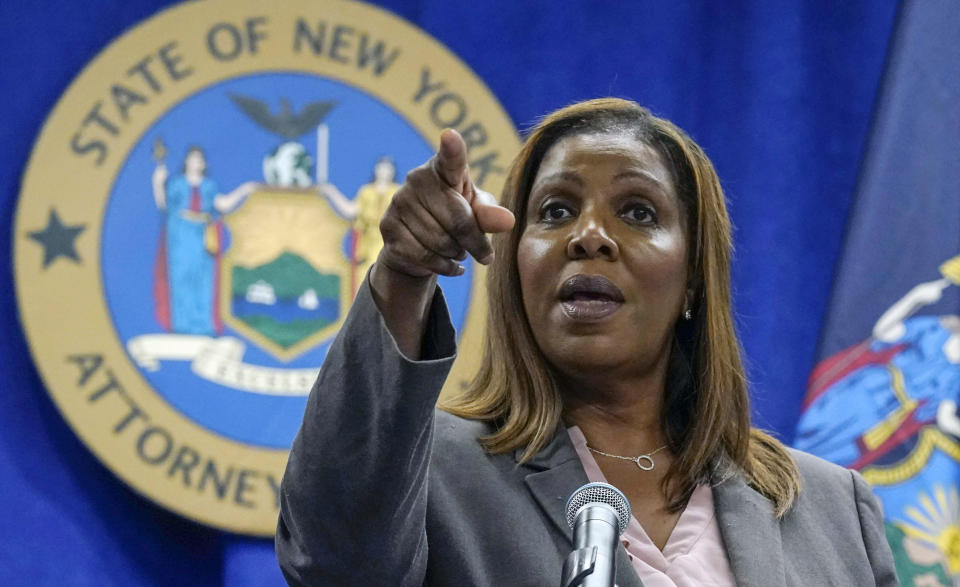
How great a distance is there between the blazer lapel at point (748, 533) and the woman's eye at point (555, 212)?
15.2 inches

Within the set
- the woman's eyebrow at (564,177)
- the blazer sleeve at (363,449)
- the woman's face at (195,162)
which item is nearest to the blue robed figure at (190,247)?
the woman's face at (195,162)

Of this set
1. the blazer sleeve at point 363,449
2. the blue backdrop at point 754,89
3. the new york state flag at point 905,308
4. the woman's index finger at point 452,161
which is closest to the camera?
the woman's index finger at point 452,161

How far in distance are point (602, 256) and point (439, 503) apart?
368 mm

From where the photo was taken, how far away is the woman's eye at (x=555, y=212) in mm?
1627

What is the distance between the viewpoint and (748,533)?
4.99 feet

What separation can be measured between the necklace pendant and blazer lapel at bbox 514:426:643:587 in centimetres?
14

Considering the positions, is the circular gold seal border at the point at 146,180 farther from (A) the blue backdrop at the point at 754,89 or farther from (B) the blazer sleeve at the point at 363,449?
(B) the blazer sleeve at the point at 363,449

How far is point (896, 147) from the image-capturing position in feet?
10.4

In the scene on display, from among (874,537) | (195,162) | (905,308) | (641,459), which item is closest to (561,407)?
(641,459)

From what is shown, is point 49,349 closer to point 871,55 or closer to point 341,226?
point 341,226

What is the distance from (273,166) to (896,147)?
1.50m

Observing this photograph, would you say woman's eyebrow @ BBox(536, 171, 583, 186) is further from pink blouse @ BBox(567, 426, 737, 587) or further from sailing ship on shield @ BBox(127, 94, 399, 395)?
sailing ship on shield @ BBox(127, 94, 399, 395)

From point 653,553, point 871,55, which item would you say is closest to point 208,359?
point 653,553

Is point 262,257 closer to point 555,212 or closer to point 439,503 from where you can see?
point 555,212
